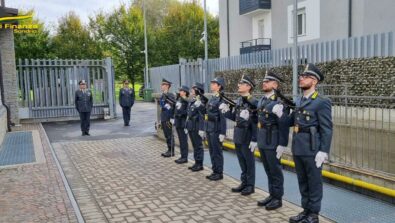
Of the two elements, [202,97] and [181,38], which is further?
[181,38]

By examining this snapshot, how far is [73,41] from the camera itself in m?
35.4

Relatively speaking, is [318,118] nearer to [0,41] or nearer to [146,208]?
[146,208]

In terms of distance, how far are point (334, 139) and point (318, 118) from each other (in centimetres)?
230

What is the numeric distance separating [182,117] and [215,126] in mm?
1712

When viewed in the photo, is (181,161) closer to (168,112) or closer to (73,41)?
(168,112)

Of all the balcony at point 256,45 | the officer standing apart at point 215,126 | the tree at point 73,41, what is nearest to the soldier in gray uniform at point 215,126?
the officer standing apart at point 215,126

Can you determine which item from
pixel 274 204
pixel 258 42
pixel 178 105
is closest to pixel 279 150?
pixel 274 204

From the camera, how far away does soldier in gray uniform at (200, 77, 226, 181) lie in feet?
24.2

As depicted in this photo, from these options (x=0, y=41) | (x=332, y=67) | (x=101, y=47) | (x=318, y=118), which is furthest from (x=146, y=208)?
(x=101, y=47)

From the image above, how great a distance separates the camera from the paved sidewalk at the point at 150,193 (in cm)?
571

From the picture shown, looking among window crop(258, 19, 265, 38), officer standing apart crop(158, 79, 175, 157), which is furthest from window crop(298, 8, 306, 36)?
officer standing apart crop(158, 79, 175, 157)

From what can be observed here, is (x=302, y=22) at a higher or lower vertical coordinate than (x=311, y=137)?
higher

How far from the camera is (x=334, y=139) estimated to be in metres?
7.09

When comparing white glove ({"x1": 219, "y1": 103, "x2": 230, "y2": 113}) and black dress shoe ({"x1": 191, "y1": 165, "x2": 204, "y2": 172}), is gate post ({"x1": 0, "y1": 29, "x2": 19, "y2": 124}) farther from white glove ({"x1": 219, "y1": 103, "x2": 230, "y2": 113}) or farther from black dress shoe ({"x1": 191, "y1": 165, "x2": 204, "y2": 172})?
white glove ({"x1": 219, "y1": 103, "x2": 230, "y2": 113})
